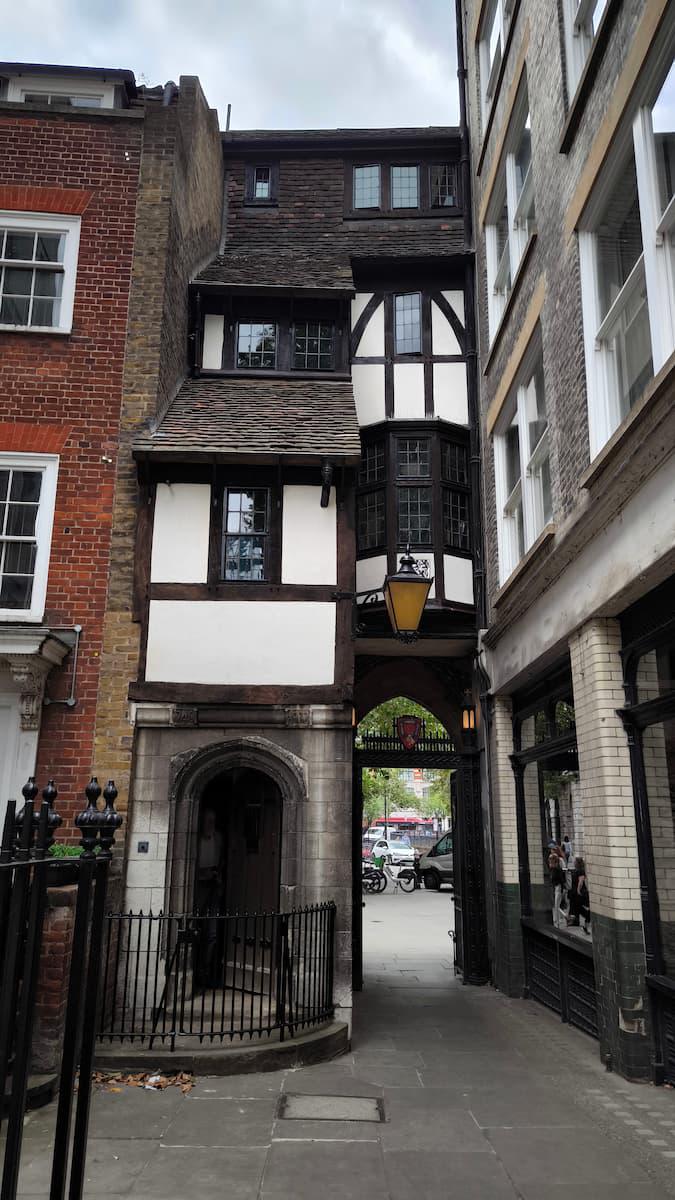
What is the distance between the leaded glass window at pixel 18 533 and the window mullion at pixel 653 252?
24.4 feet

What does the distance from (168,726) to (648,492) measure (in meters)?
5.86

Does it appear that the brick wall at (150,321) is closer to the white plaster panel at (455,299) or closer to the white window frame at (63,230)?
the white window frame at (63,230)

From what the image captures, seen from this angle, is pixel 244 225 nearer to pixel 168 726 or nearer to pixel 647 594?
pixel 168 726

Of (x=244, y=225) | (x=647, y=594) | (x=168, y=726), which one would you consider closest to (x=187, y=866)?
(x=168, y=726)

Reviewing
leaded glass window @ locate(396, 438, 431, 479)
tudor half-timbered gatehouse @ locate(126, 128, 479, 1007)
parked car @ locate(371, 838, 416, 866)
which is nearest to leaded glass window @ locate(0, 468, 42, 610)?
tudor half-timbered gatehouse @ locate(126, 128, 479, 1007)

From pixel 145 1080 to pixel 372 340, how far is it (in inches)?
431

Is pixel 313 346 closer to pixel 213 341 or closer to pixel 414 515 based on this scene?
pixel 213 341

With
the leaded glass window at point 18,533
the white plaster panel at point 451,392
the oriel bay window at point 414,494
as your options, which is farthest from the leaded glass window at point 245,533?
the white plaster panel at point 451,392

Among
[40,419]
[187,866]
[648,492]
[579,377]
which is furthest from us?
[40,419]

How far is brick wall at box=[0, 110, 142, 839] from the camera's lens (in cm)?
975

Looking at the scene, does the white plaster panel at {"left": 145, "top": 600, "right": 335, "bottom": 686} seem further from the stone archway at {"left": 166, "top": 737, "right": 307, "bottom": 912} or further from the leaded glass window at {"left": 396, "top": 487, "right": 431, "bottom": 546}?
the leaded glass window at {"left": 396, "top": 487, "right": 431, "bottom": 546}

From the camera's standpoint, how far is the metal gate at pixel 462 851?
12219 millimetres

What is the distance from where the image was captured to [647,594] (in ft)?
23.1

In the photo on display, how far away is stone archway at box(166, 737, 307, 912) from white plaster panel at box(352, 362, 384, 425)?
6.09 metres
